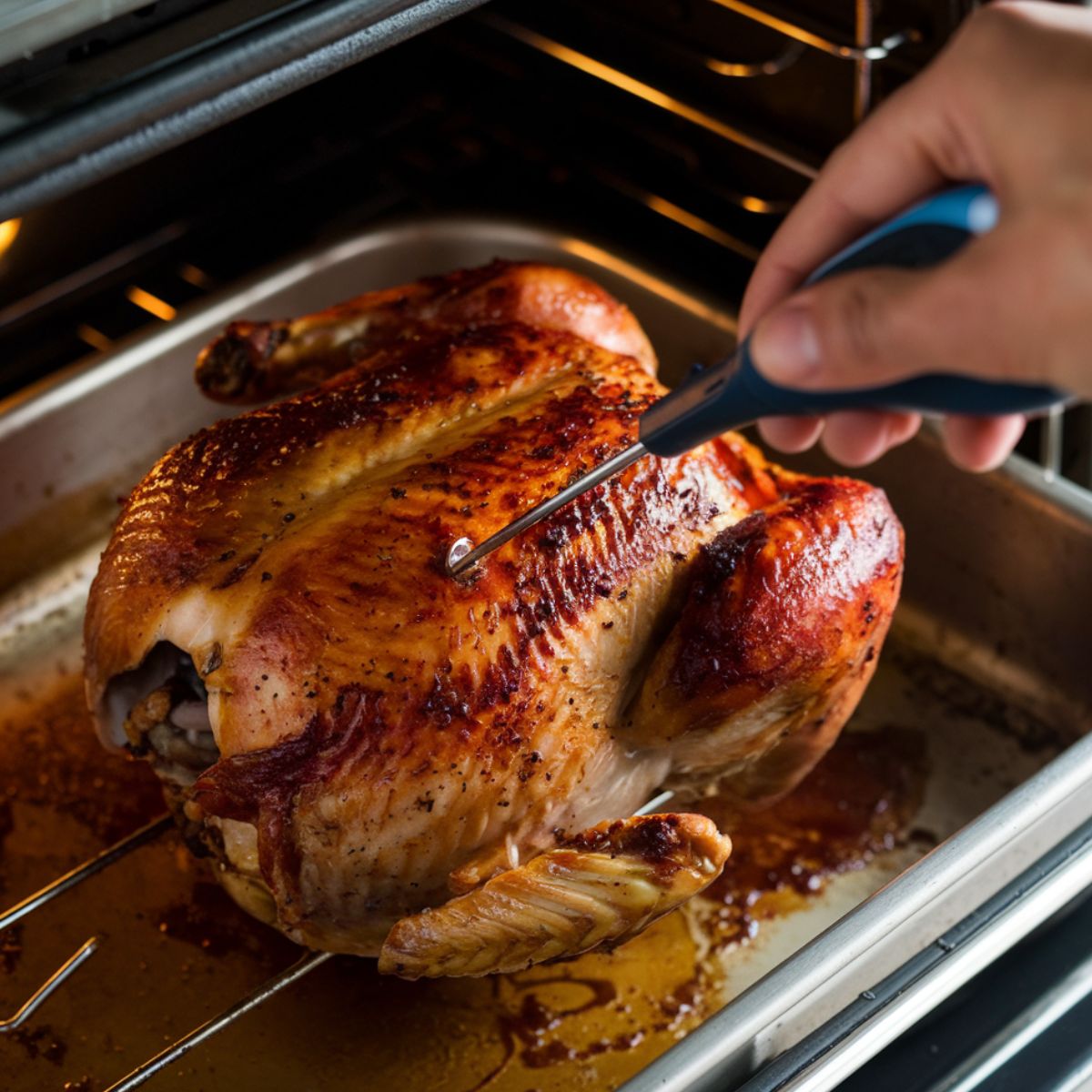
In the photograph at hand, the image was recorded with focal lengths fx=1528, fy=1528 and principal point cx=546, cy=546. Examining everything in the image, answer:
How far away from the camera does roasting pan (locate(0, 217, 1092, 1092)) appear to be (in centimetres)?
162

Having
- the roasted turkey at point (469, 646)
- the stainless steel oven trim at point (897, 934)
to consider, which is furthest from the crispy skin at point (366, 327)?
the stainless steel oven trim at point (897, 934)

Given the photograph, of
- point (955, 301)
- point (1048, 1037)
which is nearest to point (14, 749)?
point (1048, 1037)

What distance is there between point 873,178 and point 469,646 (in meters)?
0.59

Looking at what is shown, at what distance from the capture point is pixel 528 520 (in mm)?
1555

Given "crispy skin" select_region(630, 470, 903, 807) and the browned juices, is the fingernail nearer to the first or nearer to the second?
"crispy skin" select_region(630, 470, 903, 807)

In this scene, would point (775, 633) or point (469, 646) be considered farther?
point (775, 633)

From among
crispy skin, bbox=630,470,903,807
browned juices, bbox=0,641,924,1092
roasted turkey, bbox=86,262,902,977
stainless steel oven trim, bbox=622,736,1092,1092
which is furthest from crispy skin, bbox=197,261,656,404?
stainless steel oven trim, bbox=622,736,1092,1092

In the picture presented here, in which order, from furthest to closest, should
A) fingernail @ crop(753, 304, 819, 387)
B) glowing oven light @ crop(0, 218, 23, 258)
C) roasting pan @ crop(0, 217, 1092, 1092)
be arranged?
1. glowing oven light @ crop(0, 218, 23, 258)
2. roasting pan @ crop(0, 217, 1092, 1092)
3. fingernail @ crop(753, 304, 819, 387)

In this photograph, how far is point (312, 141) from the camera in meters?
2.88

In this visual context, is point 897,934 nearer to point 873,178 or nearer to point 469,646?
point 469,646

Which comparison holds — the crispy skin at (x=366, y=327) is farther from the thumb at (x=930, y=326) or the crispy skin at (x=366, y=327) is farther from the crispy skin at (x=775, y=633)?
the thumb at (x=930, y=326)

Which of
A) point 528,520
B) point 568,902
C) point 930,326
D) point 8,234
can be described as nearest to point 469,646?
point 528,520

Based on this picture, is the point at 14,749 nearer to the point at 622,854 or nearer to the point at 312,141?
the point at 622,854

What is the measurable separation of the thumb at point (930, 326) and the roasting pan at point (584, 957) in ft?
2.16
